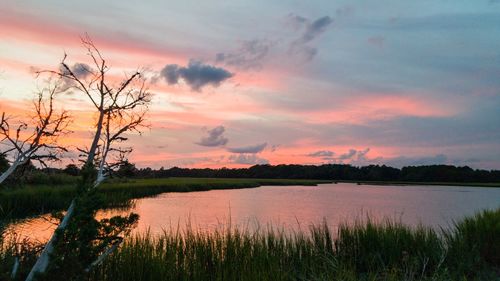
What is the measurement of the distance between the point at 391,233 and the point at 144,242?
24.2 ft

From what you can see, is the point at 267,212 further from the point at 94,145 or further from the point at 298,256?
the point at 94,145

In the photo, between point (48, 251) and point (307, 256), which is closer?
point (48, 251)

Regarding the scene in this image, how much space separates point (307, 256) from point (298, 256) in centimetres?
28

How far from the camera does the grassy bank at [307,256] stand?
945 cm

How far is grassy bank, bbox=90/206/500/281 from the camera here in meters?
9.45

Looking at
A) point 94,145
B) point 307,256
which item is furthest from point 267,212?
point 94,145

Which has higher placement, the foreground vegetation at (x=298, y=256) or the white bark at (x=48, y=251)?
the white bark at (x=48, y=251)

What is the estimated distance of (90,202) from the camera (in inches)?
234

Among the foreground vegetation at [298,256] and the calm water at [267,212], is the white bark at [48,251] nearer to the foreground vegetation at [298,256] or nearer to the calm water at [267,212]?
the foreground vegetation at [298,256]

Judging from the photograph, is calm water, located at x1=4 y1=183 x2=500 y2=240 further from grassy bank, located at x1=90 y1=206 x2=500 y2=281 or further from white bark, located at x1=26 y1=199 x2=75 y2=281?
white bark, located at x1=26 y1=199 x2=75 y2=281

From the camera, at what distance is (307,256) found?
12055 millimetres

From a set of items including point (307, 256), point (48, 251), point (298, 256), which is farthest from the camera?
point (298, 256)

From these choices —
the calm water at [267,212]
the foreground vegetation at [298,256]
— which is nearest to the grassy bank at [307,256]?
the foreground vegetation at [298,256]

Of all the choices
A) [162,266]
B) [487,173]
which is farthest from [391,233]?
[487,173]
